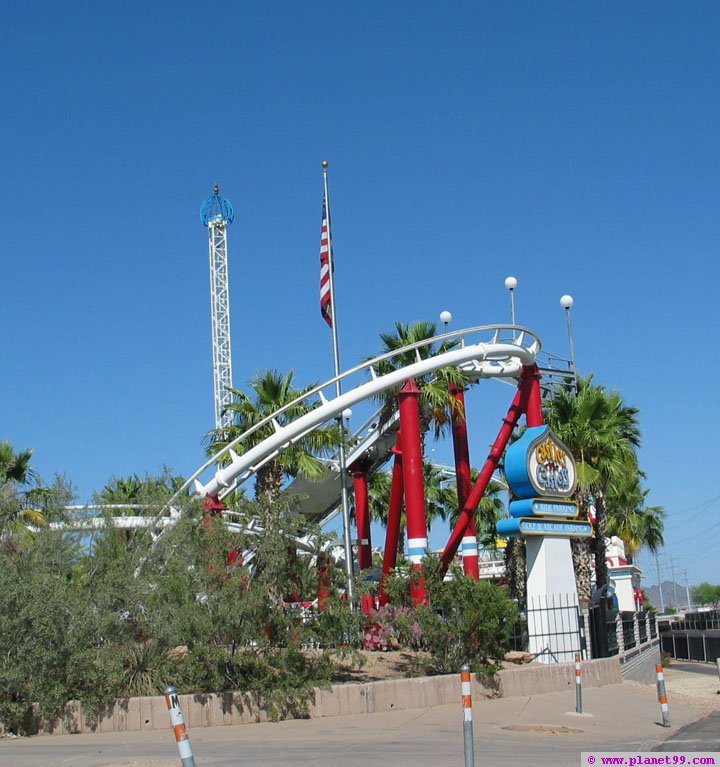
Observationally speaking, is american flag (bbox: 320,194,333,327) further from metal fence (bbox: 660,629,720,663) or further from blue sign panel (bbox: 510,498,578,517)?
metal fence (bbox: 660,629,720,663)

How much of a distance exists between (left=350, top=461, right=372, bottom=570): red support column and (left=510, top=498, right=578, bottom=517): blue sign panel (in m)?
7.86

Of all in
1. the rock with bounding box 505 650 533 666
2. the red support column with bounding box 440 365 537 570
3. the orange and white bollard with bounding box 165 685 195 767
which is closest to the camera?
the orange and white bollard with bounding box 165 685 195 767

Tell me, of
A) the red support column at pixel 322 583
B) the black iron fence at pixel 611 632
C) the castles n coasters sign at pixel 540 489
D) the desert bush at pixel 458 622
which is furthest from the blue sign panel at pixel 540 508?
the red support column at pixel 322 583

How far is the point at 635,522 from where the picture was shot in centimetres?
4822

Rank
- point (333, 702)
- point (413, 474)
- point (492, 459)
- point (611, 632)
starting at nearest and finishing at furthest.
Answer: point (333, 702), point (413, 474), point (611, 632), point (492, 459)

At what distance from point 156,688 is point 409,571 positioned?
20.9 ft

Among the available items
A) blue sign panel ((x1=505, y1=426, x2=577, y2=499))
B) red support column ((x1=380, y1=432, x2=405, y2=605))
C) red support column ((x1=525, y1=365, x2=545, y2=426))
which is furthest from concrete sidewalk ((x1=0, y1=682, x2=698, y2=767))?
red support column ((x1=380, y1=432, x2=405, y2=605))

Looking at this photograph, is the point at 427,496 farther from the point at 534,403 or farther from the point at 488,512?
the point at 534,403

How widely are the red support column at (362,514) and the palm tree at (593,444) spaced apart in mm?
6309

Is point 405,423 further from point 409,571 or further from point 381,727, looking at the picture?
point 381,727

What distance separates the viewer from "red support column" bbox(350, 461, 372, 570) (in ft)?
99.7

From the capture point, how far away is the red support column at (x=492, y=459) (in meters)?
26.3

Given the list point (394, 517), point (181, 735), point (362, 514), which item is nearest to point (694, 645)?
point (362, 514)

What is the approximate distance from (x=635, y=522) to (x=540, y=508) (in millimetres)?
27166
